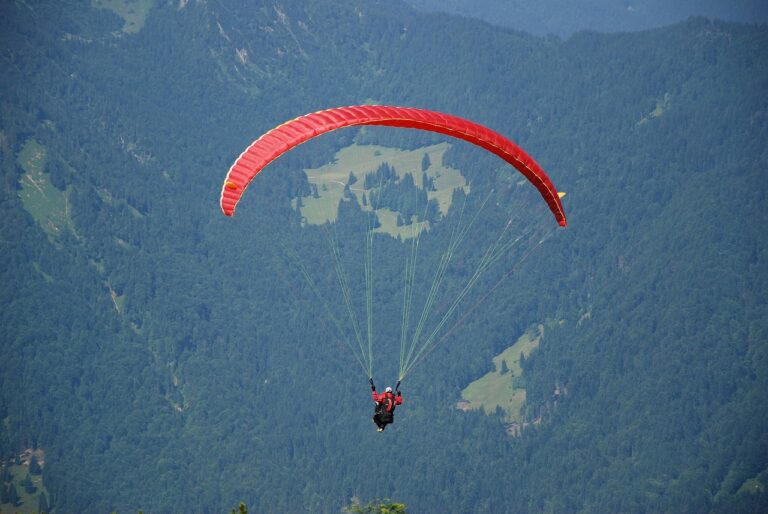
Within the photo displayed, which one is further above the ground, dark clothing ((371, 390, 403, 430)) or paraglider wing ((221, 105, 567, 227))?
paraglider wing ((221, 105, 567, 227))

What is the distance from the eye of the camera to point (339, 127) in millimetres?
77375

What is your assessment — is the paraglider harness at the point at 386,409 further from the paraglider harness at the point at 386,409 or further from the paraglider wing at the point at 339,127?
the paraglider wing at the point at 339,127

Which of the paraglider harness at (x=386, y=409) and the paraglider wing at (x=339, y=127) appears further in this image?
the paraglider harness at (x=386, y=409)

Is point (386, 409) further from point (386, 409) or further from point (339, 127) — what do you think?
point (339, 127)

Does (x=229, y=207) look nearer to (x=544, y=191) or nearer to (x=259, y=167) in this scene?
(x=259, y=167)

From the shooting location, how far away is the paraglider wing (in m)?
74.8

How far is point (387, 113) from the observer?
77.8 m

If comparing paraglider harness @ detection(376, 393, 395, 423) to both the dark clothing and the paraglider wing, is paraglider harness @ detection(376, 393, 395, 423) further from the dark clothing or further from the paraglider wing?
the paraglider wing

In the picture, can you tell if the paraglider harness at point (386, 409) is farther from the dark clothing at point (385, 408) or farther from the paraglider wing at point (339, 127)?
the paraglider wing at point (339, 127)

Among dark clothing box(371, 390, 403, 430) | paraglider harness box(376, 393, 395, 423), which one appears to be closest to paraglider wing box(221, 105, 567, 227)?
dark clothing box(371, 390, 403, 430)

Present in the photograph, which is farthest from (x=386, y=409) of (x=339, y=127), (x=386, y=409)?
(x=339, y=127)

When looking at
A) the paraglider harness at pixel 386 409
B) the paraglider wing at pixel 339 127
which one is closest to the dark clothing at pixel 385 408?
the paraglider harness at pixel 386 409

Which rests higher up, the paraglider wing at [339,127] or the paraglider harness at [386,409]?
the paraglider wing at [339,127]

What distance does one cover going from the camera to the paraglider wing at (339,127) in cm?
7481
